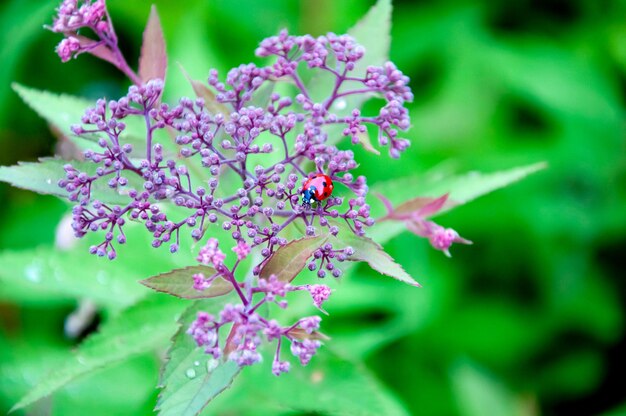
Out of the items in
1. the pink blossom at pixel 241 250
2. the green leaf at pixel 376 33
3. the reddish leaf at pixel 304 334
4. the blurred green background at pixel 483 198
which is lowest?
the blurred green background at pixel 483 198

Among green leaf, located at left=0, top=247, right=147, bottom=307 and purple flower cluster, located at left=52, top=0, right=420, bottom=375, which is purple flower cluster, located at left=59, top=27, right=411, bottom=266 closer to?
purple flower cluster, located at left=52, top=0, right=420, bottom=375

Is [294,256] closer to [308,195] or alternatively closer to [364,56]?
[308,195]

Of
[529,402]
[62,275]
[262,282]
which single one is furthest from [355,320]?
[262,282]

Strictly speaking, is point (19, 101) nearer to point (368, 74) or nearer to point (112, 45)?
point (112, 45)

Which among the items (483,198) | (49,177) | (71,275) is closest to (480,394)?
(483,198)

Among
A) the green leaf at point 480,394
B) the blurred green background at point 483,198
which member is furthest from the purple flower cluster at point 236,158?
the green leaf at point 480,394

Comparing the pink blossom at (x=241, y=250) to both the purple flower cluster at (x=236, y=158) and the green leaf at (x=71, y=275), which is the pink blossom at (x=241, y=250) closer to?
the purple flower cluster at (x=236, y=158)
